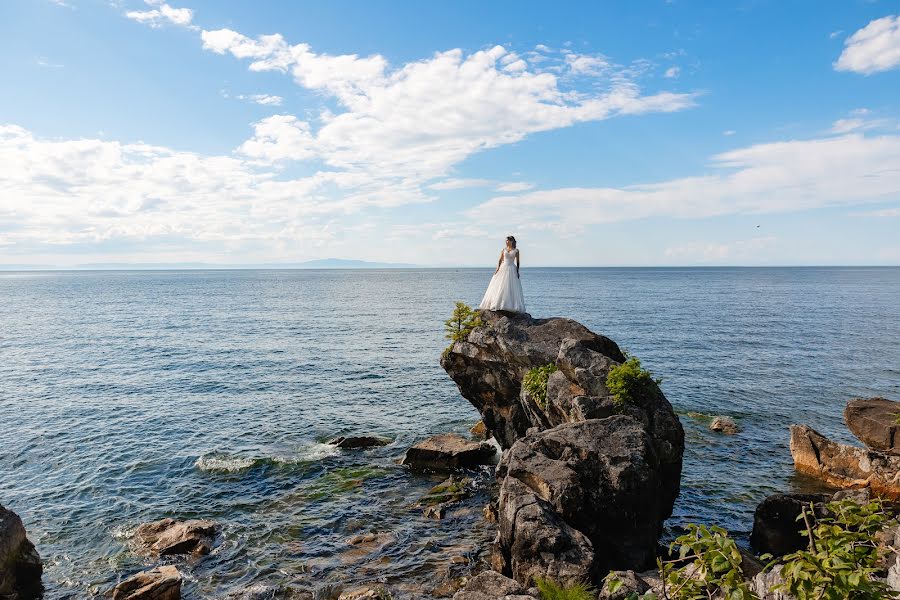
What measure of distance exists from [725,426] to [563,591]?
28.0 meters

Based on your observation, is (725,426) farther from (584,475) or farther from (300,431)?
(300,431)

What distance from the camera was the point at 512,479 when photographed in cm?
1955

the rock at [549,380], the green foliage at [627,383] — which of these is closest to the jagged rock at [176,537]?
the rock at [549,380]

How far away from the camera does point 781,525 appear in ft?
71.2

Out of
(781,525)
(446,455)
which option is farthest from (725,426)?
(446,455)

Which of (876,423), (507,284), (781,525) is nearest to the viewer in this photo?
(781,525)

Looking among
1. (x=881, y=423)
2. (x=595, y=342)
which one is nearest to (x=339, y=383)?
(x=595, y=342)

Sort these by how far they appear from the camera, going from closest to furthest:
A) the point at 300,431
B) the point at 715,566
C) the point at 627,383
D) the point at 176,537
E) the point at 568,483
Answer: the point at 715,566 < the point at 568,483 < the point at 627,383 < the point at 176,537 < the point at 300,431

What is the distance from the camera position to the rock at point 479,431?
36.8 m

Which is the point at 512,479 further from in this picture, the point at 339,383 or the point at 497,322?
the point at 339,383

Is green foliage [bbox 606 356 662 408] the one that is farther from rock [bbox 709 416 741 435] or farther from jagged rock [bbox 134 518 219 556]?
jagged rock [bbox 134 518 219 556]

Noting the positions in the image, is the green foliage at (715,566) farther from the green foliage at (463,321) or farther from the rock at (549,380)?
the green foliage at (463,321)

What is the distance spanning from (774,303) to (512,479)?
133739mm

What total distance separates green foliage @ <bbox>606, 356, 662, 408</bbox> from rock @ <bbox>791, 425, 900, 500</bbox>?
14136 millimetres
